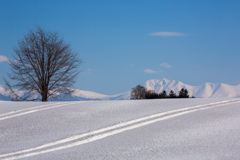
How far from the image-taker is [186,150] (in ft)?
21.1

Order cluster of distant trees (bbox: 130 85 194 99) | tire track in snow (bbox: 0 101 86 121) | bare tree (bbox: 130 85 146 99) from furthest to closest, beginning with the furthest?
1. bare tree (bbox: 130 85 146 99)
2. cluster of distant trees (bbox: 130 85 194 99)
3. tire track in snow (bbox: 0 101 86 121)

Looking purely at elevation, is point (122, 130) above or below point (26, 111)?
below

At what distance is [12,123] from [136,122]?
13.4 ft

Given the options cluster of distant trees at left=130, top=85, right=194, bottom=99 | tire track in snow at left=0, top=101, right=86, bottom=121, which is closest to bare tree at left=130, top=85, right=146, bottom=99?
cluster of distant trees at left=130, top=85, right=194, bottom=99

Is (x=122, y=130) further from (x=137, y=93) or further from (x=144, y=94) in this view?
(x=144, y=94)

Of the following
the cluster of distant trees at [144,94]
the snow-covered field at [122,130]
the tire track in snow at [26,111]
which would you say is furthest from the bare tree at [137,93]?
the tire track in snow at [26,111]

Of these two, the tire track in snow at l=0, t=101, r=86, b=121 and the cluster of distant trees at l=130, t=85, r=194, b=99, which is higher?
the cluster of distant trees at l=130, t=85, r=194, b=99

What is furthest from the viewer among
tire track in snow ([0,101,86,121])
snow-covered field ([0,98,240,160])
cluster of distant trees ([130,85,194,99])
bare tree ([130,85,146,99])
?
bare tree ([130,85,146,99])

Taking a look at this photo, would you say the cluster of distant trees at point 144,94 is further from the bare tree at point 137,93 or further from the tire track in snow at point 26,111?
the tire track in snow at point 26,111

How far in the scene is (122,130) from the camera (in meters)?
8.08

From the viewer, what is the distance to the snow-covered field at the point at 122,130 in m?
6.48

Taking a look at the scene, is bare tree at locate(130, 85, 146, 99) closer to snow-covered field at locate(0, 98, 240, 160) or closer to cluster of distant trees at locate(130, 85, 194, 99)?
cluster of distant trees at locate(130, 85, 194, 99)

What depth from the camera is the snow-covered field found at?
6.48 m

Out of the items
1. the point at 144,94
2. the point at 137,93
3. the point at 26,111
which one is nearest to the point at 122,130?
the point at 26,111
